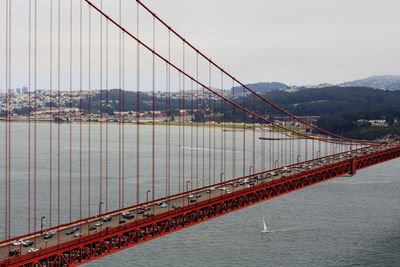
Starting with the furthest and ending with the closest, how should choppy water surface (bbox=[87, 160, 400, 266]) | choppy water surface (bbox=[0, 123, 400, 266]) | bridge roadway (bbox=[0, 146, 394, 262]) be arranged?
1. choppy water surface (bbox=[0, 123, 400, 266])
2. choppy water surface (bbox=[87, 160, 400, 266])
3. bridge roadway (bbox=[0, 146, 394, 262])

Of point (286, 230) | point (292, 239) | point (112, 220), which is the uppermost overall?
point (112, 220)

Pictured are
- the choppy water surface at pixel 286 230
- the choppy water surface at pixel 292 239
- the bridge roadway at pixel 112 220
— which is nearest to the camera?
the bridge roadway at pixel 112 220

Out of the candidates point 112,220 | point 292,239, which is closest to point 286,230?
point 292,239

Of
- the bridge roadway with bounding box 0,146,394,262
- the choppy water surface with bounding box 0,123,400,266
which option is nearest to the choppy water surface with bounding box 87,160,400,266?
the choppy water surface with bounding box 0,123,400,266

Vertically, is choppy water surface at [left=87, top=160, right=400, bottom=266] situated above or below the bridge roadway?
below

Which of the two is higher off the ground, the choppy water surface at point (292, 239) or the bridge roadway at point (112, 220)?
the bridge roadway at point (112, 220)

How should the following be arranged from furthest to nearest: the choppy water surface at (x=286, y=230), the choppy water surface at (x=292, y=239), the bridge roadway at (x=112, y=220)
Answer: the choppy water surface at (x=286, y=230) → the choppy water surface at (x=292, y=239) → the bridge roadway at (x=112, y=220)

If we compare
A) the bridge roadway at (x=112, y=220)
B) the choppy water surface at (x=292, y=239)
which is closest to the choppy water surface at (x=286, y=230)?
the choppy water surface at (x=292, y=239)

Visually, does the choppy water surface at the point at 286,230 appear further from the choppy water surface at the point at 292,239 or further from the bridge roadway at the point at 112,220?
the bridge roadway at the point at 112,220

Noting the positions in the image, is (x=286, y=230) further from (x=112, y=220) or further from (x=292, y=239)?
(x=112, y=220)

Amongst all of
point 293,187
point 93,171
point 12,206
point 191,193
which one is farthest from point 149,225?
point 93,171

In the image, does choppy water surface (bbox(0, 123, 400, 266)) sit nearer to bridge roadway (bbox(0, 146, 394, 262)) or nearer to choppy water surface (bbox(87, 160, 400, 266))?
choppy water surface (bbox(87, 160, 400, 266))
